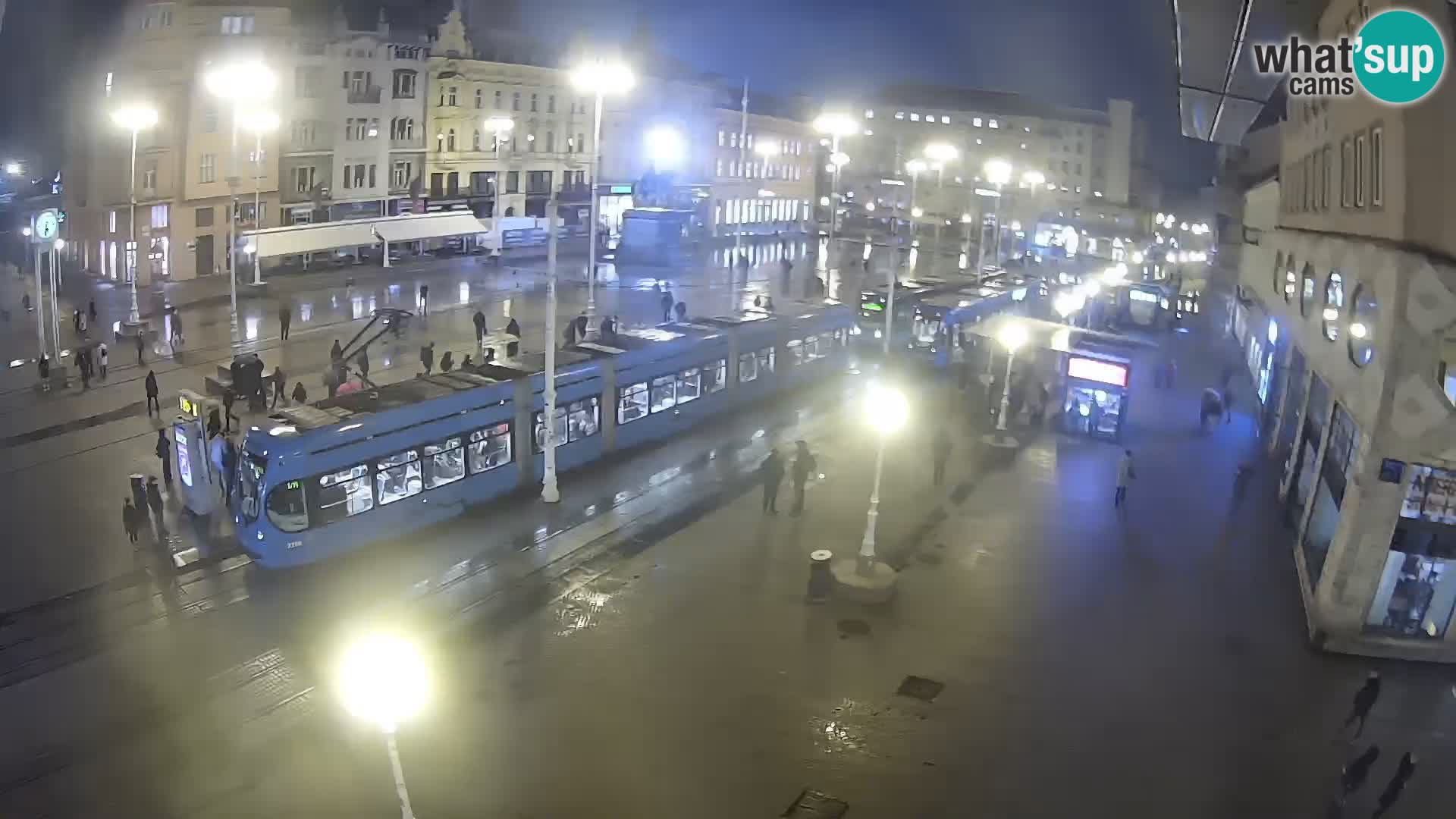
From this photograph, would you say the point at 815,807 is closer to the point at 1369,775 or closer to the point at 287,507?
the point at 1369,775

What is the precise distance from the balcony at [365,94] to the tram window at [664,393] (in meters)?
33.5

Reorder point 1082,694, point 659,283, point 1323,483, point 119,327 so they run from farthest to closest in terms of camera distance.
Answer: point 659,283 < point 119,327 < point 1323,483 < point 1082,694

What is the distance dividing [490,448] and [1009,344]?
52.2 feet

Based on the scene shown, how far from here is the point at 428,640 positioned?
14812 millimetres

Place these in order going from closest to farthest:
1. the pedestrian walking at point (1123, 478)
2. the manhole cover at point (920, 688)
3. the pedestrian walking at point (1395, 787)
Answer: the pedestrian walking at point (1395, 787) < the manhole cover at point (920, 688) < the pedestrian walking at point (1123, 478)

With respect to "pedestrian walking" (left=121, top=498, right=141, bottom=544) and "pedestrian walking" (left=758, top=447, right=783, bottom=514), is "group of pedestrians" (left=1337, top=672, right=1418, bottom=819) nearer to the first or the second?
"pedestrian walking" (left=758, top=447, right=783, bottom=514)

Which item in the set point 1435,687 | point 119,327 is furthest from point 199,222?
point 1435,687

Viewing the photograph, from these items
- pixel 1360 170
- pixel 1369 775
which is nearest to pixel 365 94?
pixel 1360 170

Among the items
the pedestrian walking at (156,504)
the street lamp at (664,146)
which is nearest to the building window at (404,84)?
the street lamp at (664,146)

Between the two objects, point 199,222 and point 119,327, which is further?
point 199,222

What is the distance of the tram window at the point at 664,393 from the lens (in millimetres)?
25250

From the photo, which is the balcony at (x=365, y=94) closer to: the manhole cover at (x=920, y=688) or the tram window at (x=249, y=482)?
the tram window at (x=249, y=482)

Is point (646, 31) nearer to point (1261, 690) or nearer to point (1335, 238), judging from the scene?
point (1335, 238)

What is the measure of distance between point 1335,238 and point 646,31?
65.5 meters
